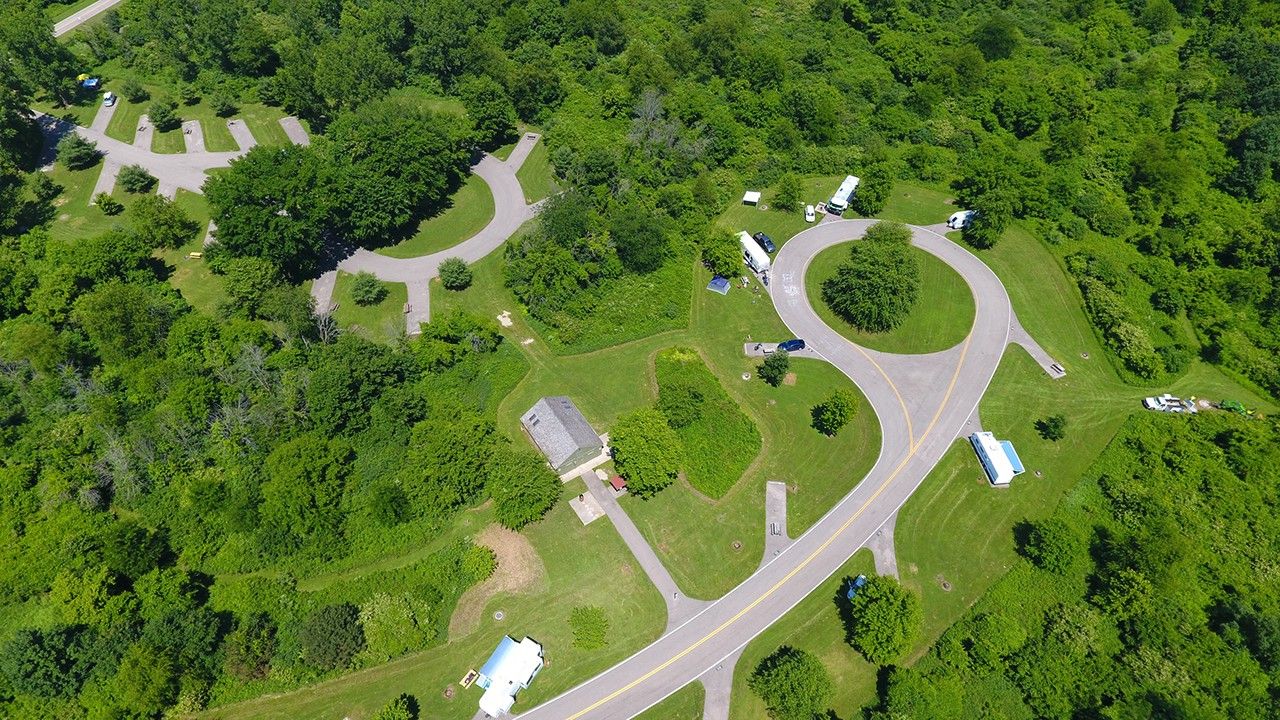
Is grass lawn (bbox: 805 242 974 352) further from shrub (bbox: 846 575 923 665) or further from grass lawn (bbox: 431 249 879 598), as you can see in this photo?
shrub (bbox: 846 575 923 665)

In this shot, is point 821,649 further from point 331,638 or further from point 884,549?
point 331,638

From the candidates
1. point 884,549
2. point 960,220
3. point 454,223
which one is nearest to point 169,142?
point 454,223

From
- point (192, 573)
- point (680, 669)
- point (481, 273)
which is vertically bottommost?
point (680, 669)

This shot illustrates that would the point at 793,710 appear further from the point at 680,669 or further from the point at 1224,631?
the point at 1224,631

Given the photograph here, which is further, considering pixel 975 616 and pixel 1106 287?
pixel 1106 287

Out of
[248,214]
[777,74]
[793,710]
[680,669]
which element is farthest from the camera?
[777,74]

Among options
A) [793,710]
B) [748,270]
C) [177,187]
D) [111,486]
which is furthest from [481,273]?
[793,710]
